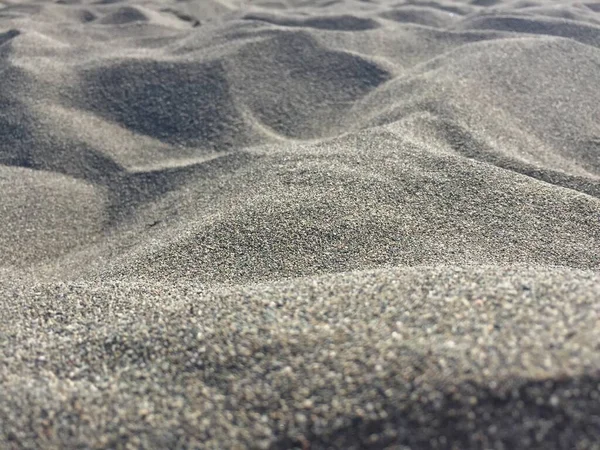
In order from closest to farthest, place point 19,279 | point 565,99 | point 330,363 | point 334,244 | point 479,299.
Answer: point 330,363 → point 479,299 → point 334,244 → point 19,279 → point 565,99

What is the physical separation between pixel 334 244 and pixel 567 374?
1.08 metres

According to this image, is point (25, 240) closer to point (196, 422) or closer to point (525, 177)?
point (196, 422)

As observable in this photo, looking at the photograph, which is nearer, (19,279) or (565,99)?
(19,279)

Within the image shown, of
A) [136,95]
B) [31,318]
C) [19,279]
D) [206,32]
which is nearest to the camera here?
[31,318]

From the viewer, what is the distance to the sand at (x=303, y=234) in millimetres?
1100

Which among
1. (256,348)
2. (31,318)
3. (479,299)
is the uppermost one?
(479,299)

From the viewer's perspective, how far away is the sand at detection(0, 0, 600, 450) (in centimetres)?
110

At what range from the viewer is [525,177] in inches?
95.9

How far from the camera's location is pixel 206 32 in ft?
15.5

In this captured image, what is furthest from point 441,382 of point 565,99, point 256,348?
point 565,99

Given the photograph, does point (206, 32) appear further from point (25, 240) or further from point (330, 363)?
point (330, 363)

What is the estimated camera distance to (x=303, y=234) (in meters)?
2.08

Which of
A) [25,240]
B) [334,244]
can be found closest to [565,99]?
[334,244]

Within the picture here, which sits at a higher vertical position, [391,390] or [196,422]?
[391,390]
